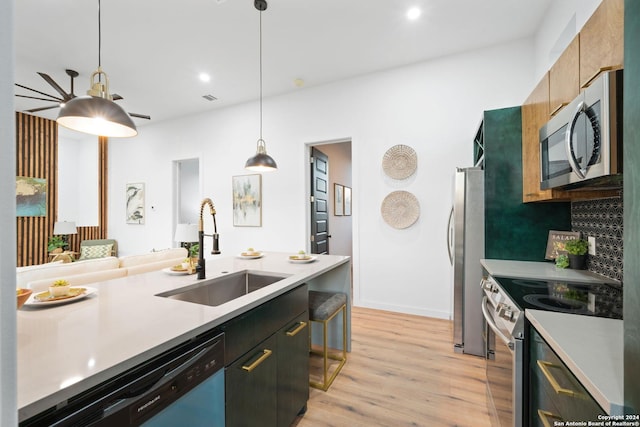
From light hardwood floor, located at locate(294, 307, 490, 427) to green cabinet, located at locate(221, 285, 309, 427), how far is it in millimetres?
280

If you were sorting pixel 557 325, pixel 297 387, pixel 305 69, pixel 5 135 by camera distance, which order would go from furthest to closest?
pixel 305 69 → pixel 297 387 → pixel 557 325 → pixel 5 135

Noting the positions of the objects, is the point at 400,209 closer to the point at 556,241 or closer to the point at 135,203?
the point at 556,241

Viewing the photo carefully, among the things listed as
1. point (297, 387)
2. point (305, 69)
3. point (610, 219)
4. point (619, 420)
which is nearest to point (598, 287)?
point (610, 219)

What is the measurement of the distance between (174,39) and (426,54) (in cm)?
287

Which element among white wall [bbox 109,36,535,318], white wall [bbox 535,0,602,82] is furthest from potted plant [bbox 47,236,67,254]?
white wall [bbox 535,0,602,82]

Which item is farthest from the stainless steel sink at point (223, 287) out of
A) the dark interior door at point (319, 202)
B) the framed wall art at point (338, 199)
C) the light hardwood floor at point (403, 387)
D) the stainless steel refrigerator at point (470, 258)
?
the framed wall art at point (338, 199)

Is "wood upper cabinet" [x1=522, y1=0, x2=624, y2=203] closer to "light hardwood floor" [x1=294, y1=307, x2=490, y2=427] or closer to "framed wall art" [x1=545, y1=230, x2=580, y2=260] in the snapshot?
"framed wall art" [x1=545, y1=230, x2=580, y2=260]

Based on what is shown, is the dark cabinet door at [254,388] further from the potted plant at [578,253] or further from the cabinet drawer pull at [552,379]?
the potted plant at [578,253]

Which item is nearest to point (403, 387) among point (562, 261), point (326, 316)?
point (326, 316)

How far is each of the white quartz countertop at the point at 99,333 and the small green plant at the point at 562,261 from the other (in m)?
1.94

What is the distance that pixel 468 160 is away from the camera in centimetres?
317

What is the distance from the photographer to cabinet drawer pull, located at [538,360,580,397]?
0.78 metres

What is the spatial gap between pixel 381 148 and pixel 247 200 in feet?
7.75

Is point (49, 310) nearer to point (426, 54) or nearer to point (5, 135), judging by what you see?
point (5, 135)
